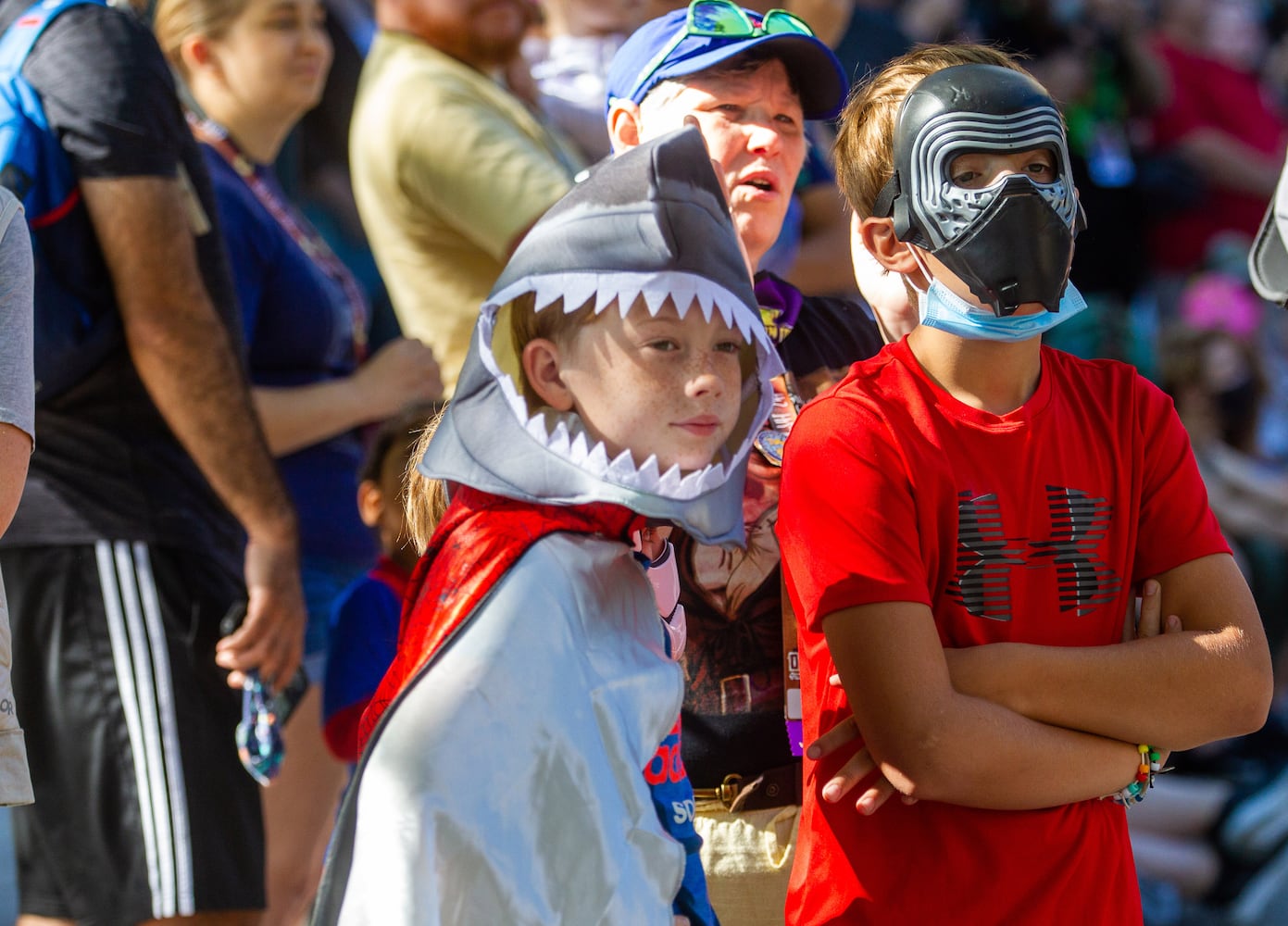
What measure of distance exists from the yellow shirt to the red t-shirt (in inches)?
68.6

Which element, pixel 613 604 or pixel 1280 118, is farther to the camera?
pixel 1280 118

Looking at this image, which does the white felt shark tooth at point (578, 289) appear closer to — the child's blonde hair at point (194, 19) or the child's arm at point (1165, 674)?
the child's arm at point (1165, 674)

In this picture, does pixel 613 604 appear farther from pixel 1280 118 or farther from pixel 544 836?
pixel 1280 118

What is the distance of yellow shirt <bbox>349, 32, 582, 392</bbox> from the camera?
3.77 m

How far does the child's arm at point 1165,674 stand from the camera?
2.04 m

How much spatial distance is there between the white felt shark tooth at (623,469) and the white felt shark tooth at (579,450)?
32 mm

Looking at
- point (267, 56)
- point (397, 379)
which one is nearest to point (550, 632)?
point (397, 379)

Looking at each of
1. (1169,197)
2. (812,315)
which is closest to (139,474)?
(812,315)

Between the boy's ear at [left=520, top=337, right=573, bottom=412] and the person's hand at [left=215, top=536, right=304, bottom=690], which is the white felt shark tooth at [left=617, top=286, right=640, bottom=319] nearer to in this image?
the boy's ear at [left=520, top=337, right=573, bottom=412]

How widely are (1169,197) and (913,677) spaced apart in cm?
534

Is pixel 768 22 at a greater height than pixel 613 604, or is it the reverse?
pixel 768 22

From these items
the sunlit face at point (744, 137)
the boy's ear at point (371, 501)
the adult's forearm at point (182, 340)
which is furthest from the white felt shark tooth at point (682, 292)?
the boy's ear at point (371, 501)

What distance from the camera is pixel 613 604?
1.81m

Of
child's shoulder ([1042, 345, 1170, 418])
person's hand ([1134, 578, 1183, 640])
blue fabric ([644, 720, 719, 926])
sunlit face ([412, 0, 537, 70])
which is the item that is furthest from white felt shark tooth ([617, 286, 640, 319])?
sunlit face ([412, 0, 537, 70])
